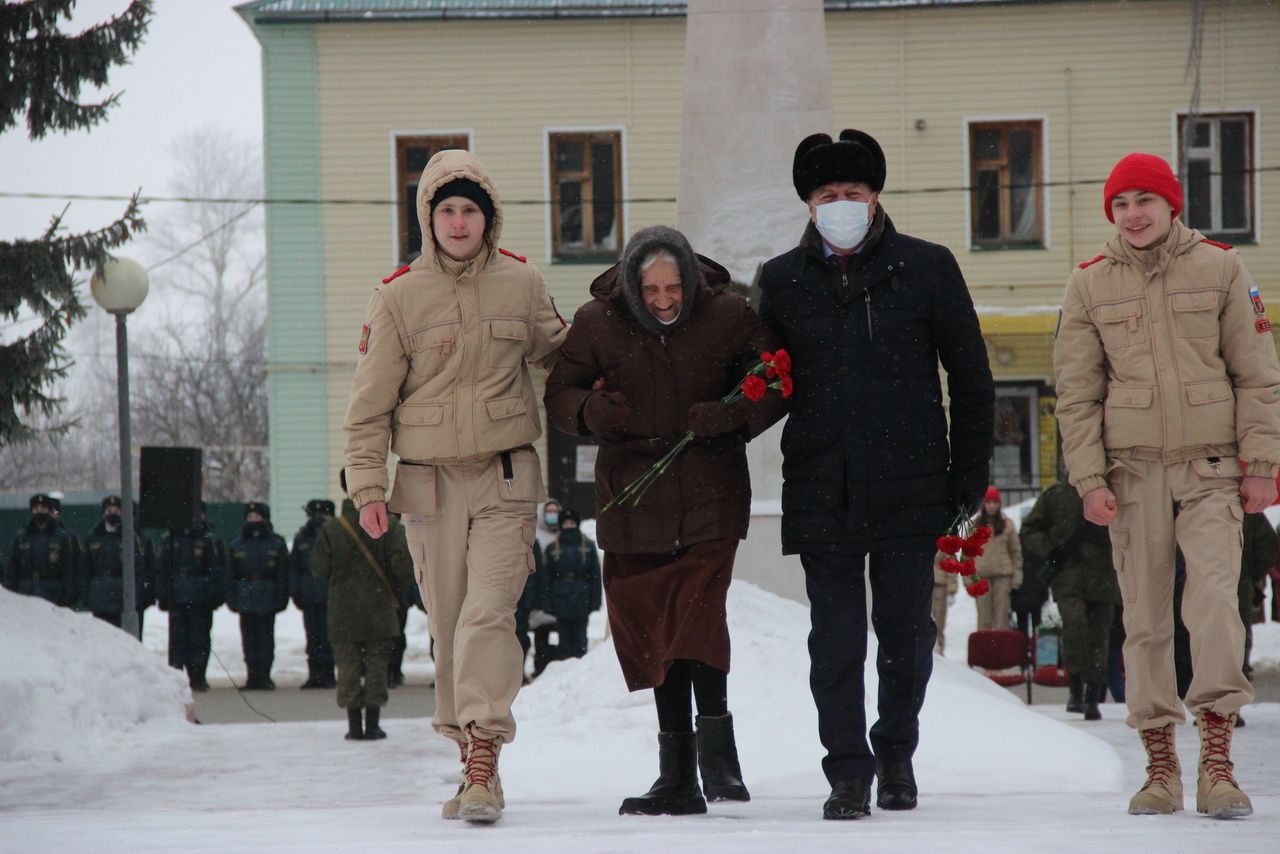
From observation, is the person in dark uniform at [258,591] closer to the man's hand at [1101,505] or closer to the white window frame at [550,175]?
the white window frame at [550,175]

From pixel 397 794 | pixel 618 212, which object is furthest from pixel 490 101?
pixel 397 794

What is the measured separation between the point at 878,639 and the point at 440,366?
1.63m

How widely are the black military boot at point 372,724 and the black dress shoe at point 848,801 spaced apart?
19.6 ft

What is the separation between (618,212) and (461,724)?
771 inches

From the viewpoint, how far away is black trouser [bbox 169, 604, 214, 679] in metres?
15.1

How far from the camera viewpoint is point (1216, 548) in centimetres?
494

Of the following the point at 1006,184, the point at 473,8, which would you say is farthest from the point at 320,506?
the point at 1006,184

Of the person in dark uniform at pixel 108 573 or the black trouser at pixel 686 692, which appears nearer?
the black trouser at pixel 686 692

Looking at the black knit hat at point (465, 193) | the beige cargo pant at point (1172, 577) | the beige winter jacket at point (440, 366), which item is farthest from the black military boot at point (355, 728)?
the beige cargo pant at point (1172, 577)

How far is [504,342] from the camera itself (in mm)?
5402

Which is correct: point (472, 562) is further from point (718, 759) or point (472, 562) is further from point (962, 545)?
point (962, 545)

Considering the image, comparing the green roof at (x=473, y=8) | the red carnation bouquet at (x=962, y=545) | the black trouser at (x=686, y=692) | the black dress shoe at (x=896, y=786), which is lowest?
the black dress shoe at (x=896, y=786)

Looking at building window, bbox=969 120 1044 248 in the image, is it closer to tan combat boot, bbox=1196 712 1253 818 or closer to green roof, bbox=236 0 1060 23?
green roof, bbox=236 0 1060 23

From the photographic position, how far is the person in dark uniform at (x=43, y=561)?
15.1 meters
